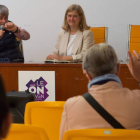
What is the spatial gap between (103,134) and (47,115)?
498mm

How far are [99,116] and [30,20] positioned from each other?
12.9ft

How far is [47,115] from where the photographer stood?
1271mm

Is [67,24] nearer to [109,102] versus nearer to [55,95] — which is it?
[55,95]

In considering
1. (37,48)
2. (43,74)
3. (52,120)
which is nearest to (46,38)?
(37,48)

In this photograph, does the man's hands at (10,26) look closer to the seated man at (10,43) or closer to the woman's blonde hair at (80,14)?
the seated man at (10,43)

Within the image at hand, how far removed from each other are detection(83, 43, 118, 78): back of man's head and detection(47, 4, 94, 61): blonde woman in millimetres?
1869

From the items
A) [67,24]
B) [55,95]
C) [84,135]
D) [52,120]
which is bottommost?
[55,95]

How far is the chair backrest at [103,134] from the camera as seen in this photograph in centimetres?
82

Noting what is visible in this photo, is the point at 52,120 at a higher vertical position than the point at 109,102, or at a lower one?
lower

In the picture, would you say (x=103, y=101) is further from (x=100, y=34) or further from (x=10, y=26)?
(x=100, y=34)

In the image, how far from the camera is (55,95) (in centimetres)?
233

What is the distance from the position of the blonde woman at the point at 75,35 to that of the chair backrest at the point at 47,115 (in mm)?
1762

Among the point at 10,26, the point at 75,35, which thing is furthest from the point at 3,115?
the point at 75,35

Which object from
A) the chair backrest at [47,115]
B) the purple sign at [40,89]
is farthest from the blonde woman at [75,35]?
the chair backrest at [47,115]
